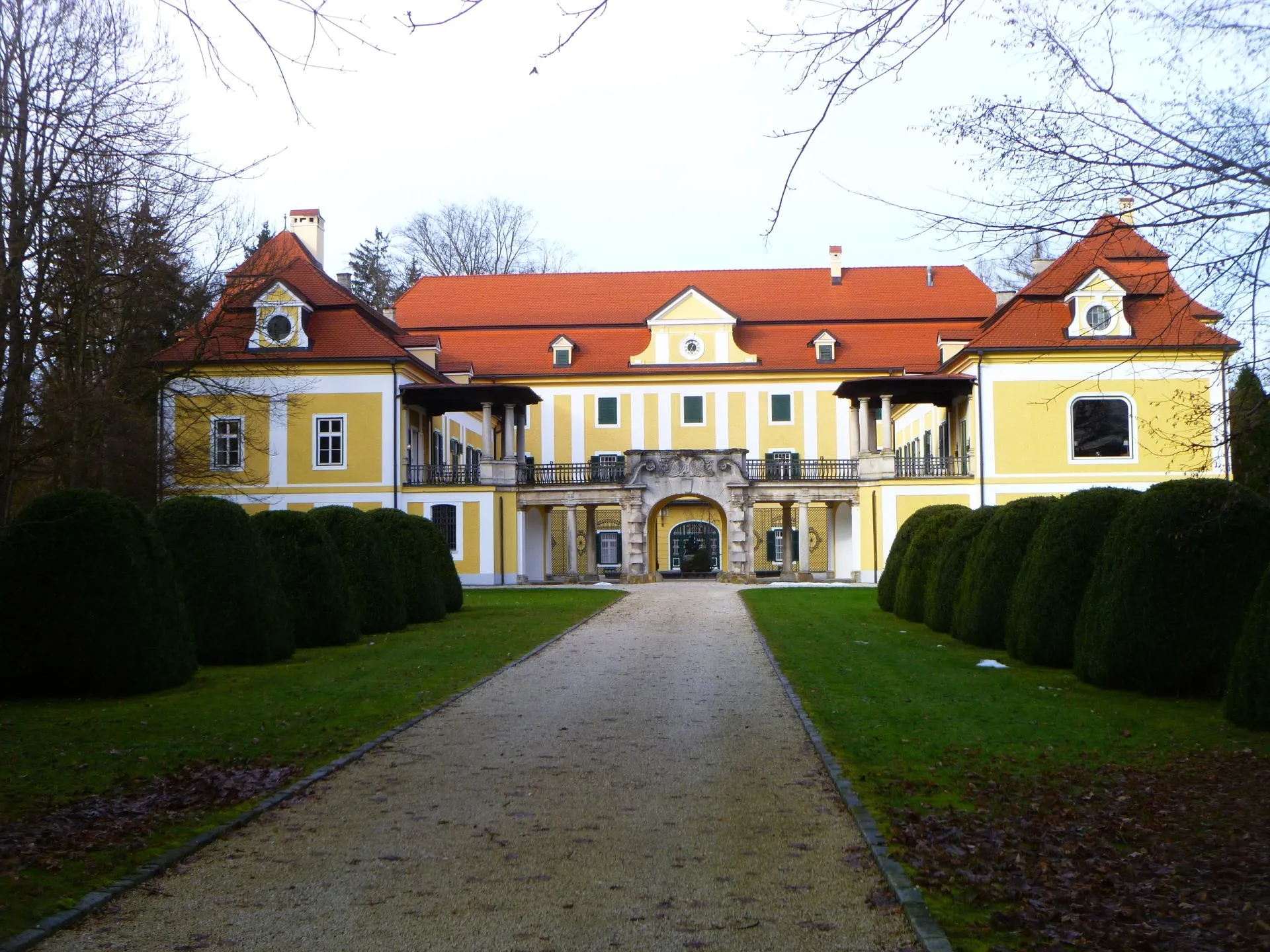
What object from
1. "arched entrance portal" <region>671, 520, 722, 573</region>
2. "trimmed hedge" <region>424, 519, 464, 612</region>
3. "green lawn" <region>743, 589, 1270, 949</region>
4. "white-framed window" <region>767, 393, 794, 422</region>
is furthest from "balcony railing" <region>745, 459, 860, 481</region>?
"green lawn" <region>743, 589, 1270, 949</region>

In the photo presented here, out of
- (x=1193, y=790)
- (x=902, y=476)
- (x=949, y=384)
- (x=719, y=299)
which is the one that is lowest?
(x=1193, y=790)

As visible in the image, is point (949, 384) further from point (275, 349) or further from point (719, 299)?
point (275, 349)

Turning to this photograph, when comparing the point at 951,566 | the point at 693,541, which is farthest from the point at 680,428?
the point at 951,566

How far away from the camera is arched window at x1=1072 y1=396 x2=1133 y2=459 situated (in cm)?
3962

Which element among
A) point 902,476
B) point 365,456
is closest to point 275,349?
point 365,456

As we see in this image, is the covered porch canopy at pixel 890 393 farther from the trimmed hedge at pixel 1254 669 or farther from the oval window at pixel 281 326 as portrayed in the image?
the trimmed hedge at pixel 1254 669

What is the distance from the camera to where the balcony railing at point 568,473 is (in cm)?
4169

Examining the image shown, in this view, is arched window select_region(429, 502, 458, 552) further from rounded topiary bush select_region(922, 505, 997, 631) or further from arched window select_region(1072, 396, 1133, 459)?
rounded topiary bush select_region(922, 505, 997, 631)

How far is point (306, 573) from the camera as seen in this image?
18344 mm

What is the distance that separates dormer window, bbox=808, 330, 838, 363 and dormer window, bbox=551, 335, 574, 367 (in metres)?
9.91

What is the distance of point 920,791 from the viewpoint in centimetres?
795

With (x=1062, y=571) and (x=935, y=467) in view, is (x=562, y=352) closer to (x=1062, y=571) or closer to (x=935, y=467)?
(x=935, y=467)

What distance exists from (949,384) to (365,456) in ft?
61.5

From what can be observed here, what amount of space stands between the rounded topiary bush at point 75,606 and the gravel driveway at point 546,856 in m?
3.87
